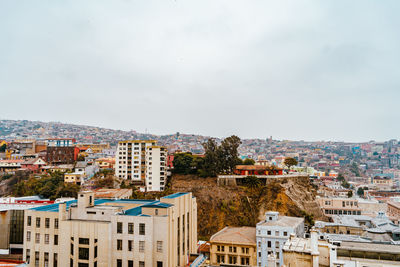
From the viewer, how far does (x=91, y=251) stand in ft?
77.8

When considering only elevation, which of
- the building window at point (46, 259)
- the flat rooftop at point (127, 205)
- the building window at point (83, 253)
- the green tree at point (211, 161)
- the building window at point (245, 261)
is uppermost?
the green tree at point (211, 161)

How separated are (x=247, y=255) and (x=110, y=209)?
62.2ft

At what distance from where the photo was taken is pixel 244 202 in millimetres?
57688

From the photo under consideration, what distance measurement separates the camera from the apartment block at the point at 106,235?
914 inches

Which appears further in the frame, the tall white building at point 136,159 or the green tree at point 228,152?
the green tree at point 228,152

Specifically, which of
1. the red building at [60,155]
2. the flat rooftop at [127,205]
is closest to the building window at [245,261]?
the flat rooftop at [127,205]

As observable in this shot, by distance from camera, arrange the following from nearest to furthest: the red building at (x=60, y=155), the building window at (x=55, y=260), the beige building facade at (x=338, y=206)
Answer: the building window at (x=55, y=260)
the beige building facade at (x=338, y=206)
the red building at (x=60, y=155)

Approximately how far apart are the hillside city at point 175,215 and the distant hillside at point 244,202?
0.19m

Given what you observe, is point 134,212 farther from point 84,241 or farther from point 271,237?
point 271,237

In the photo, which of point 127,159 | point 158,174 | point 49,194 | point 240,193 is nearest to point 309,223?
point 240,193

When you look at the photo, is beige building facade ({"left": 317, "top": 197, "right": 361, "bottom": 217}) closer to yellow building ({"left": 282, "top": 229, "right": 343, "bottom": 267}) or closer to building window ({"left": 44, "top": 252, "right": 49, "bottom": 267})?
yellow building ({"left": 282, "top": 229, "right": 343, "bottom": 267})

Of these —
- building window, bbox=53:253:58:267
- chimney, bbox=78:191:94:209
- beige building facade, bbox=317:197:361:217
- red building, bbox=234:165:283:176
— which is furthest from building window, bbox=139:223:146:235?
beige building facade, bbox=317:197:361:217

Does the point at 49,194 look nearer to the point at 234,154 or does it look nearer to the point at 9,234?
the point at 9,234

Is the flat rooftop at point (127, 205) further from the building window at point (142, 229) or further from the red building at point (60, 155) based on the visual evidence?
the red building at point (60, 155)
